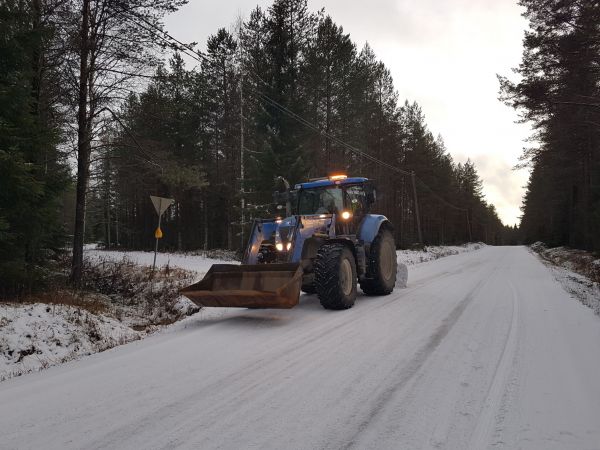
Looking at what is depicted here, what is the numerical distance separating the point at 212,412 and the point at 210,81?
2658 cm

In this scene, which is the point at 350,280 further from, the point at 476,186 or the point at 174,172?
the point at 476,186

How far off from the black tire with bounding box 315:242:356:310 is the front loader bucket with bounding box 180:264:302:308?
26.9 inches

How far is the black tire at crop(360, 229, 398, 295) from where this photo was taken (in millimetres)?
8148

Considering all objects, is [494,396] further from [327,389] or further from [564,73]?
[564,73]

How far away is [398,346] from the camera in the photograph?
15.2ft

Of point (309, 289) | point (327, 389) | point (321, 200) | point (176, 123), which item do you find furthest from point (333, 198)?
point (176, 123)

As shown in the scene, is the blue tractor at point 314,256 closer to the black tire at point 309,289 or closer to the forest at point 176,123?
the black tire at point 309,289

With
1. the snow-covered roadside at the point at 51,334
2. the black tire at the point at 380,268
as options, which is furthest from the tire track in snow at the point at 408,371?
the snow-covered roadside at the point at 51,334

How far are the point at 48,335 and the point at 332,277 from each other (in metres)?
4.22

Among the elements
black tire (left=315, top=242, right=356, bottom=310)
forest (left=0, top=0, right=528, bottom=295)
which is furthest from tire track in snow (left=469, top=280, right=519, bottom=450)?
forest (left=0, top=0, right=528, bottom=295)

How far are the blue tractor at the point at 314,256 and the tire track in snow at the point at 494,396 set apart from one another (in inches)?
102

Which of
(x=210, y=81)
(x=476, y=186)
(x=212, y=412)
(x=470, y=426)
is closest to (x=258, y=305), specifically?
(x=212, y=412)

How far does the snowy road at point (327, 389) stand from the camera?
263 centimetres

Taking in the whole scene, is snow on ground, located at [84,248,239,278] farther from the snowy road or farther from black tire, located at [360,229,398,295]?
the snowy road
